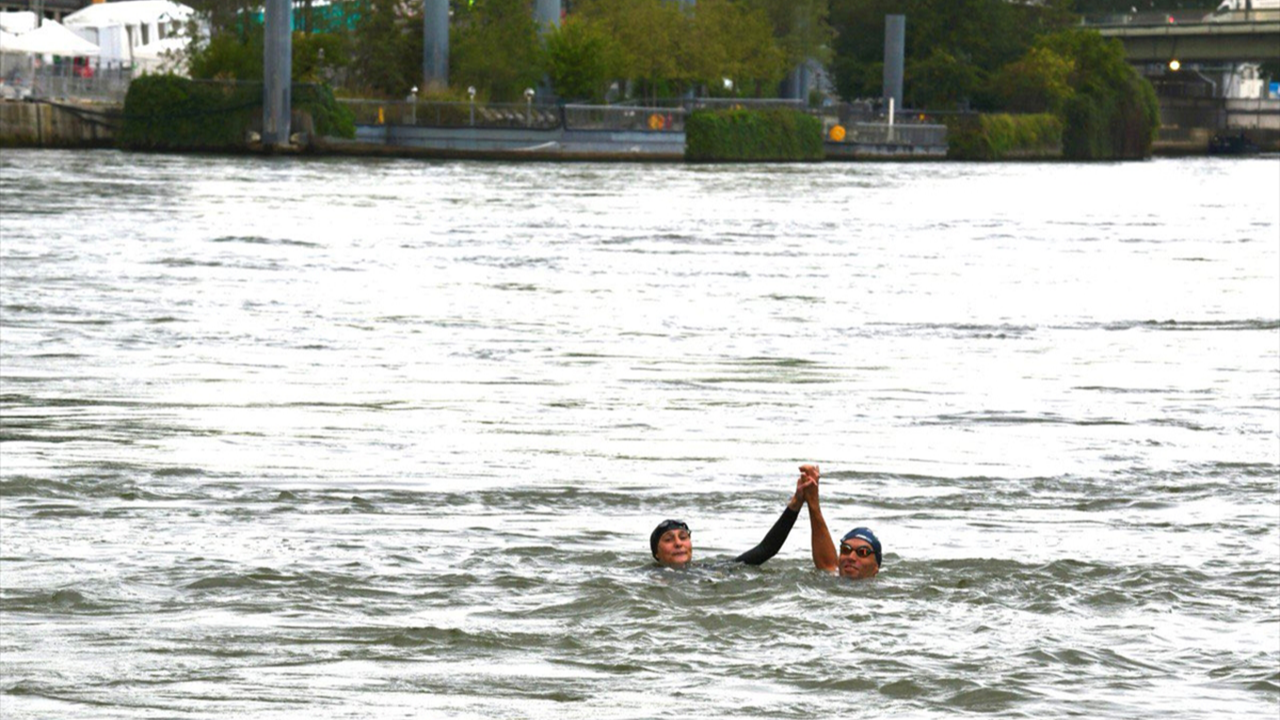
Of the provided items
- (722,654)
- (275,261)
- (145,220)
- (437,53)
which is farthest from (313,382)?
(437,53)

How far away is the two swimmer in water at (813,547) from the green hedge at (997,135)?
9863cm

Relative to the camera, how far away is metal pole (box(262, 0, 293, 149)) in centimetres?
7931

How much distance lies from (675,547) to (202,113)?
70.1 m

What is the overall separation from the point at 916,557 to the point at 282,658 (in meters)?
4.01

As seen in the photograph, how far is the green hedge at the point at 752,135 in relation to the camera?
90.8m

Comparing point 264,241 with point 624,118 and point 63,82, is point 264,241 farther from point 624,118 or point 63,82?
point 624,118

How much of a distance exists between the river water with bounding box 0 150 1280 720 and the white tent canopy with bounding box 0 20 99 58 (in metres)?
40.5

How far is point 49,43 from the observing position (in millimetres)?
73375

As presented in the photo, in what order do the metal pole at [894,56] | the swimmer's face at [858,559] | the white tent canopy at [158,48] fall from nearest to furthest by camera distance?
the swimmer's face at [858,559]
the white tent canopy at [158,48]
the metal pole at [894,56]

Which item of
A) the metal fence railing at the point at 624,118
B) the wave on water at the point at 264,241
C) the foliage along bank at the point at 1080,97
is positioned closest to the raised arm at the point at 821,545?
the wave on water at the point at 264,241

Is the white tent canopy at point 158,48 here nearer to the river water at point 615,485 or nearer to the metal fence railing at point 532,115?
the metal fence railing at point 532,115

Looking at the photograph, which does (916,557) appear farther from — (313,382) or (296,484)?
(313,382)

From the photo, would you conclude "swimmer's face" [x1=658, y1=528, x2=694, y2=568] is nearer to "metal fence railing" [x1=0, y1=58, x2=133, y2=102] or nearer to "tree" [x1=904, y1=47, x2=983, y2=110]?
"metal fence railing" [x1=0, y1=58, x2=133, y2=102]

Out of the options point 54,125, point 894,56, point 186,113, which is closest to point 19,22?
point 54,125
